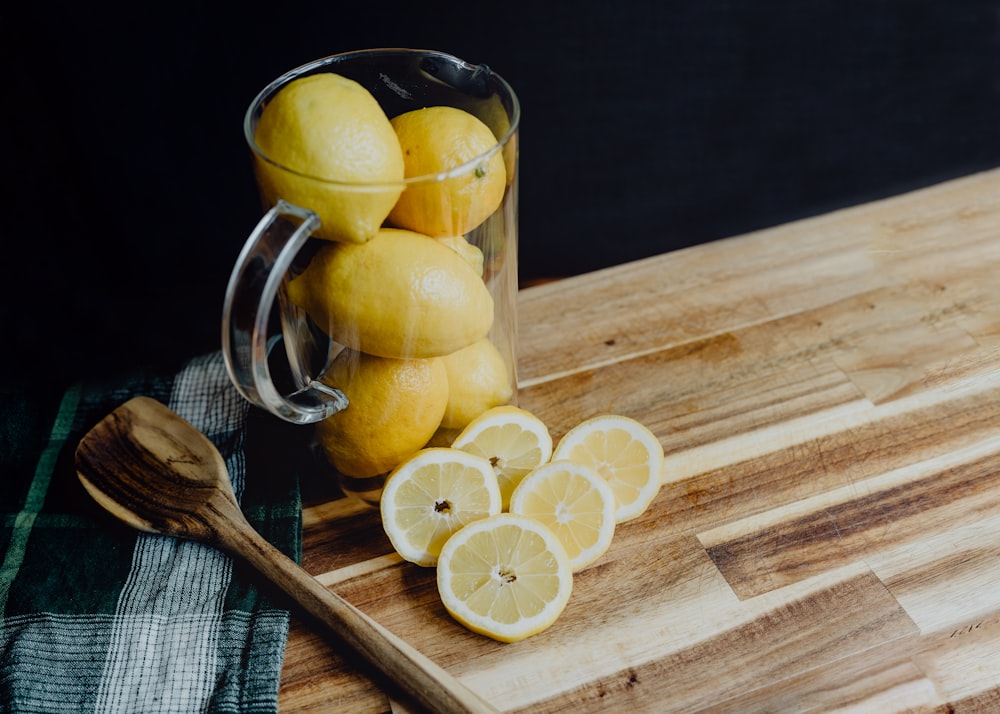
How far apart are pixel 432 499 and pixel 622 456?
166mm

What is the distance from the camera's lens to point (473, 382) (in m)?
0.74

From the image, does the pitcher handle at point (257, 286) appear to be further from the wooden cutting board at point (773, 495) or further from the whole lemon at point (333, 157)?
the wooden cutting board at point (773, 495)

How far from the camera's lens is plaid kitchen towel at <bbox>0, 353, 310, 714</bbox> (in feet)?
2.14

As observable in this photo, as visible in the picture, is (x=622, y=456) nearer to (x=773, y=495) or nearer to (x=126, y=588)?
(x=773, y=495)

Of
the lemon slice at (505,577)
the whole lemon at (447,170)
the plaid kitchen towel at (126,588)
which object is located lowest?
the plaid kitchen towel at (126,588)

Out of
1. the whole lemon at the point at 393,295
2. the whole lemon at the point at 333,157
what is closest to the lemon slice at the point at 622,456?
the whole lemon at the point at 393,295

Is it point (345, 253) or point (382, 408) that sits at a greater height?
point (345, 253)

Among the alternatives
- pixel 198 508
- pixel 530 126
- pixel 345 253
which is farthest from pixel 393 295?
pixel 530 126

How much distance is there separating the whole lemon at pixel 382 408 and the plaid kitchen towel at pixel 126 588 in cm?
10

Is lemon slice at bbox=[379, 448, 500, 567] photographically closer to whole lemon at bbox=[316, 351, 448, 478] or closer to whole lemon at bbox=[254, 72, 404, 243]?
whole lemon at bbox=[316, 351, 448, 478]

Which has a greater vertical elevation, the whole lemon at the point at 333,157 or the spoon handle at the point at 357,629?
the whole lemon at the point at 333,157

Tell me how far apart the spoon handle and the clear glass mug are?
120 millimetres

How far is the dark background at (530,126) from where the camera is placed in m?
1.04

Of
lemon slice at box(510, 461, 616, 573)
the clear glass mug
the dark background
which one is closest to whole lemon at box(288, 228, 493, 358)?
the clear glass mug
